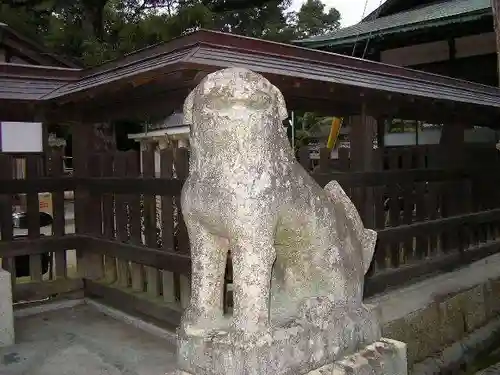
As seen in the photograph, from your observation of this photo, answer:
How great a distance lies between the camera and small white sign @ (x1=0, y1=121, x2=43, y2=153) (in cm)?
615

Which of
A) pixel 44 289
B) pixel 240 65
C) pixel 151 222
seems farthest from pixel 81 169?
pixel 240 65

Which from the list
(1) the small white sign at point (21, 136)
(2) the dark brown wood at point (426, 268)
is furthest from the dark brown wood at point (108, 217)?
(2) the dark brown wood at point (426, 268)

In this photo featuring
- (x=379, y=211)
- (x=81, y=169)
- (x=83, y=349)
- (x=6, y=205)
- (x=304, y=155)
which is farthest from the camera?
(x=81, y=169)

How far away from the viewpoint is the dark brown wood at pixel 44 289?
4.97 meters

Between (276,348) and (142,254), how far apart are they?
2652mm

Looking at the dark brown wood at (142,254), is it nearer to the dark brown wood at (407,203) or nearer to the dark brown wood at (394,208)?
the dark brown wood at (394,208)

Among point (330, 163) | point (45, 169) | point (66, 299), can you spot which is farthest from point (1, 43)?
point (330, 163)

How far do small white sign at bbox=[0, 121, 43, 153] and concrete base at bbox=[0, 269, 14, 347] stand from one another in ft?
8.05

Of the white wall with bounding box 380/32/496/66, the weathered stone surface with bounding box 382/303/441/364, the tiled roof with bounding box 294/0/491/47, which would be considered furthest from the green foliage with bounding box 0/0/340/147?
the weathered stone surface with bounding box 382/303/441/364

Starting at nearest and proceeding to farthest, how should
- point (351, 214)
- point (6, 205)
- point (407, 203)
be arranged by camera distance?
point (351, 214) → point (6, 205) → point (407, 203)

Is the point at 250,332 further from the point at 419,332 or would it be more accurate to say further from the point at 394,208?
the point at 394,208

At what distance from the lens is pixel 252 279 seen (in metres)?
2.16

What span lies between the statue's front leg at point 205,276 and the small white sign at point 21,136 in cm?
453

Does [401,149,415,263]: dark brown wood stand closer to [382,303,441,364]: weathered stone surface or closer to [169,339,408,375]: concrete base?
[382,303,441,364]: weathered stone surface
